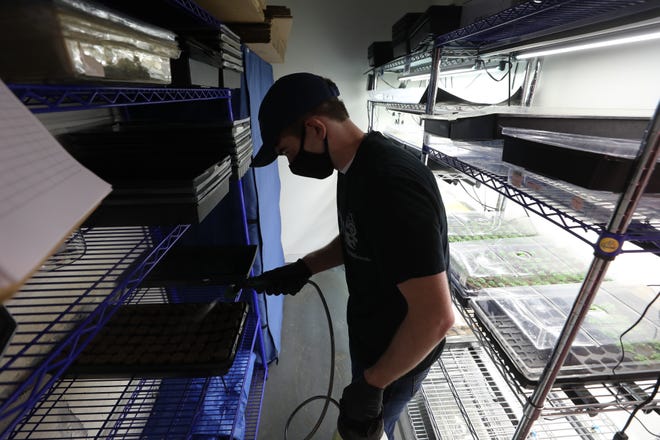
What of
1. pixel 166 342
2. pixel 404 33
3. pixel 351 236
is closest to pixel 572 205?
pixel 351 236

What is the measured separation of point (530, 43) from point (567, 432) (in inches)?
70.3

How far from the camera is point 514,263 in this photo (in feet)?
4.60

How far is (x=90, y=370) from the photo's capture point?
988 mm

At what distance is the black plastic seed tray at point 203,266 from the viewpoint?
123cm

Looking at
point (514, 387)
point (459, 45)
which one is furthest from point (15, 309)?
point (459, 45)

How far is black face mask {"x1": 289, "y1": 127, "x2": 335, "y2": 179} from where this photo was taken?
1.06 m

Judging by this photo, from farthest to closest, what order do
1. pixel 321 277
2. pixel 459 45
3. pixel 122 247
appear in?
pixel 321 277
pixel 459 45
pixel 122 247

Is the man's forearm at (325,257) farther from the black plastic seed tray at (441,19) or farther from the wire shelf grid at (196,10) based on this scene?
the black plastic seed tray at (441,19)

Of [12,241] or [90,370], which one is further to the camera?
[90,370]

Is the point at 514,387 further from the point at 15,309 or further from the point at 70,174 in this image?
the point at 15,309

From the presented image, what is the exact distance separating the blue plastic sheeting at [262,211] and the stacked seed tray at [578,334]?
122cm

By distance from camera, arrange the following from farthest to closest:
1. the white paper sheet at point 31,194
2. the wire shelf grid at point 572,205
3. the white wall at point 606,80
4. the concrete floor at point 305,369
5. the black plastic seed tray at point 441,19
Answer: the concrete floor at point 305,369 → the black plastic seed tray at point 441,19 → the white wall at point 606,80 → the wire shelf grid at point 572,205 → the white paper sheet at point 31,194

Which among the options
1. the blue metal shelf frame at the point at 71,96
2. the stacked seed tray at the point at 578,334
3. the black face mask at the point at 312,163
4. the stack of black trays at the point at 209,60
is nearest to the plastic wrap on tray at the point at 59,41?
the blue metal shelf frame at the point at 71,96

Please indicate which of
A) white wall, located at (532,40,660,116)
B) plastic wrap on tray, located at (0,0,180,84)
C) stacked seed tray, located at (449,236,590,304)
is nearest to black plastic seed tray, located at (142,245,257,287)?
plastic wrap on tray, located at (0,0,180,84)
